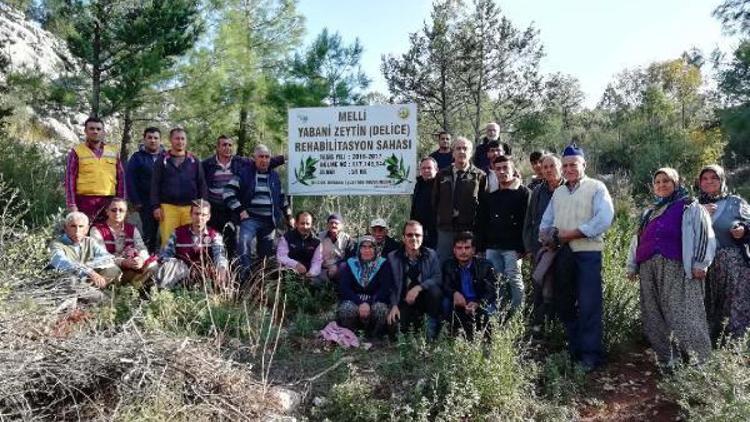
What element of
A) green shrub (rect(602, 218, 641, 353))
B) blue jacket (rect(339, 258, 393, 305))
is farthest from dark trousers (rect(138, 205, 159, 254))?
green shrub (rect(602, 218, 641, 353))

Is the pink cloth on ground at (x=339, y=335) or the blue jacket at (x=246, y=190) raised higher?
the blue jacket at (x=246, y=190)

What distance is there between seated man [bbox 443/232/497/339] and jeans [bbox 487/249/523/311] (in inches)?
7.5

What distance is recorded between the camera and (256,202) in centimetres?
646

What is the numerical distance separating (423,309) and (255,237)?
7.05 feet

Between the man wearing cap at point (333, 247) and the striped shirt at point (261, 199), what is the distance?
2.26 feet

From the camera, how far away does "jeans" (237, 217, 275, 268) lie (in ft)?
20.7

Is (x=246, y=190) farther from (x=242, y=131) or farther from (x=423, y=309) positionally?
(x=242, y=131)

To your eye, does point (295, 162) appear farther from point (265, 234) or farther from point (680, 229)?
point (680, 229)

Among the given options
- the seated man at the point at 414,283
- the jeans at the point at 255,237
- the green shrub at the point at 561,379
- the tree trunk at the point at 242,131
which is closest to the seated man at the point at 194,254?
the jeans at the point at 255,237

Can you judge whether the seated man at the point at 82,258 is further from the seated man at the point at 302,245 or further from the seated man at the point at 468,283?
the seated man at the point at 468,283

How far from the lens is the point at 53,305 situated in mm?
4199

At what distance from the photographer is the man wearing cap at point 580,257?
464 cm

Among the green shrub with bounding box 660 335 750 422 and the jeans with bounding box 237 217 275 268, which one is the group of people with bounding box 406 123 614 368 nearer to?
the green shrub with bounding box 660 335 750 422

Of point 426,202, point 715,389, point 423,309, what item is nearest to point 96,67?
point 426,202
